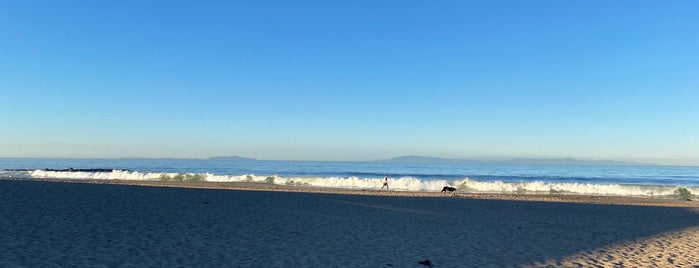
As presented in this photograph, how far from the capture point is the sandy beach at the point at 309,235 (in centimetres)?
999

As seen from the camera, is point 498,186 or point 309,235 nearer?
point 309,235

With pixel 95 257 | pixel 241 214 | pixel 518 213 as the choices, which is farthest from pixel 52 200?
pixel 518 213

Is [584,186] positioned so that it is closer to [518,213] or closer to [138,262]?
[518,213]

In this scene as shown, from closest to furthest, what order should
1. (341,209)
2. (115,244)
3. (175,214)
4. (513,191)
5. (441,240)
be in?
(115,244) < (441,240) < (175,214) < (341,209) < (513,191)

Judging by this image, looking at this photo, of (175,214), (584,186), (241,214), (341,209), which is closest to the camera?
(175,214)

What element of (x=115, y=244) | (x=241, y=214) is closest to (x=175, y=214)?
(x=241, y=214)

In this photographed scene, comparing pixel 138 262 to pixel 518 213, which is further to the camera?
pixel 518 213

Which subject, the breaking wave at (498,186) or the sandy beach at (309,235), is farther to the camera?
the breaking wave at (498,186)

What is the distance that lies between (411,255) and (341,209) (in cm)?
962

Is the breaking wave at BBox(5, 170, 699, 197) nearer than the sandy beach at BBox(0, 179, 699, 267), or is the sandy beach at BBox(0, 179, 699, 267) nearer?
the sandy beach at BBox(0, 179, 699, 267)

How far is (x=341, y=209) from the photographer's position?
67.8 feet

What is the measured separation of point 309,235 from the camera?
1347 centimetres

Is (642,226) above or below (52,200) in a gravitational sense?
below

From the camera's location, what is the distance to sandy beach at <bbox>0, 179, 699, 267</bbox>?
32.8 ft
